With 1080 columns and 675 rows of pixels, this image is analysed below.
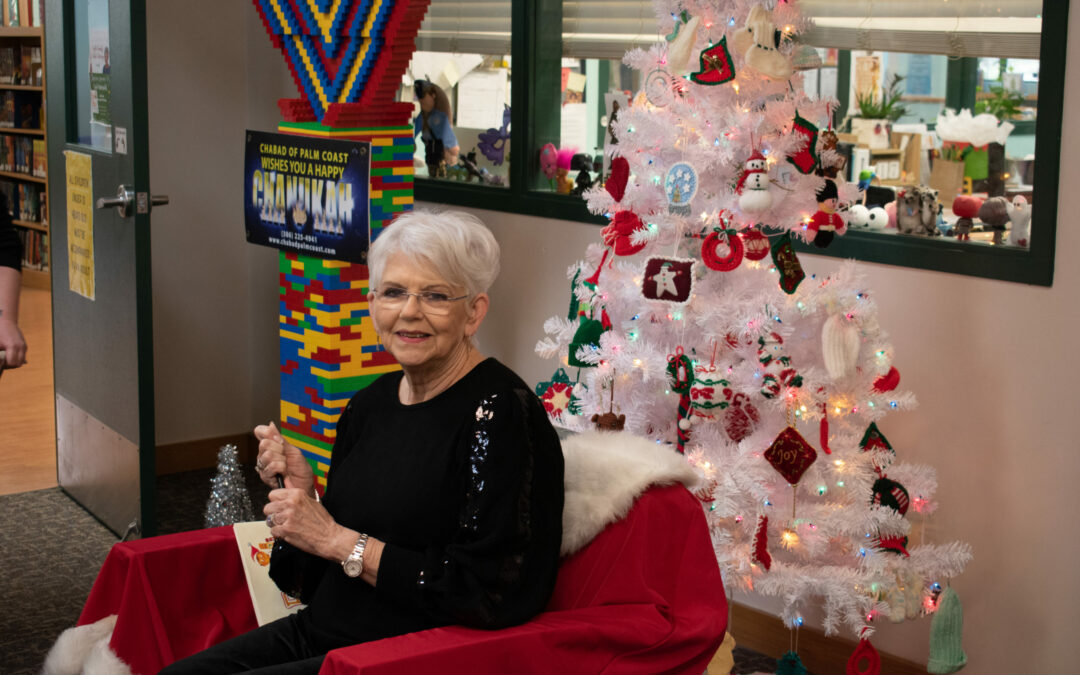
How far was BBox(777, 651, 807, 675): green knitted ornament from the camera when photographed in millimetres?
3256

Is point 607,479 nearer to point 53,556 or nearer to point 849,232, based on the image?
point 849,232

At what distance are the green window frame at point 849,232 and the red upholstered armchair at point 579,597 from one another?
1236 mm

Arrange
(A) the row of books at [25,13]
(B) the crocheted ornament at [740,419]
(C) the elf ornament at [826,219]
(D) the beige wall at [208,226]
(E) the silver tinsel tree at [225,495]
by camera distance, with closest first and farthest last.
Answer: (C) the elf ornament at [826,219] → (B) the crocheted ornament at [740,419] → (E) the silver tinsel tree at [225,495] → (D) the beige wall at [208,226] → (A) the row of books at [25,13]

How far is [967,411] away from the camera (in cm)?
317

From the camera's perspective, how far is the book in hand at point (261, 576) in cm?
246

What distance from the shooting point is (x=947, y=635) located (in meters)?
2.98

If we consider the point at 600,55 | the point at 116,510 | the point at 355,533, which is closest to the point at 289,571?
the point at 355,533

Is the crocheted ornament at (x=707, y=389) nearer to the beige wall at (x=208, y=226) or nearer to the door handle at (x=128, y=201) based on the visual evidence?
the door handle at (x=128, y=201)

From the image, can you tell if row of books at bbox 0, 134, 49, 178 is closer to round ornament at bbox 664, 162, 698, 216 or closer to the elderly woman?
round ornament at bbox 664, 162, 698, 216

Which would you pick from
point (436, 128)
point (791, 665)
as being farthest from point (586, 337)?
point (436, 128)

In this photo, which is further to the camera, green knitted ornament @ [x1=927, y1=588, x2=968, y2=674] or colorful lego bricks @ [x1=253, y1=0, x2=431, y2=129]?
colorful lego bricks @ [x1=253, y1=0, x2=431, y2=129]

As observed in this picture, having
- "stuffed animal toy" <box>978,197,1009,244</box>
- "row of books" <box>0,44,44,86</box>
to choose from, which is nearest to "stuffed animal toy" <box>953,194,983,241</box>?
"stuffed animal toy" <box>978,197,1009,244</box>

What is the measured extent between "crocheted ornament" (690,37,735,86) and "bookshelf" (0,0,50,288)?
24.0ft

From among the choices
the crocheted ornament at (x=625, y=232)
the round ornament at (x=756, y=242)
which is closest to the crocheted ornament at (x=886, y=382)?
the round ornament at (x=756, y=242)
